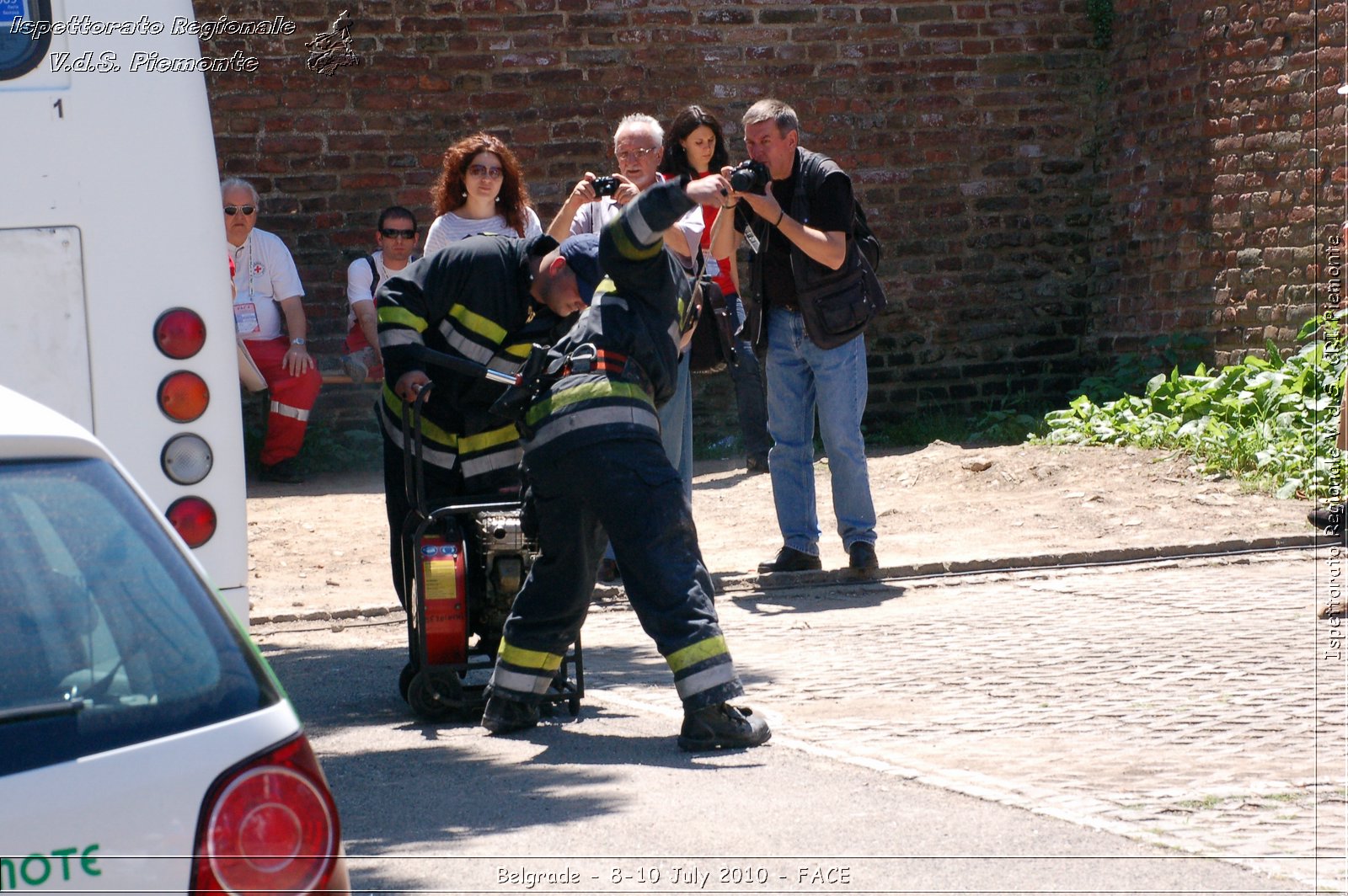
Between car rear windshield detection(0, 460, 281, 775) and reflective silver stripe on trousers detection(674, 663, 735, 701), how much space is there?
2.66 metres

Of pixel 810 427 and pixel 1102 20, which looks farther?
pixel 1102 20

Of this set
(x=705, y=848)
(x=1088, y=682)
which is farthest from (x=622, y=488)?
(x=1088, y=682)

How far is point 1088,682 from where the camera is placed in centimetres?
562

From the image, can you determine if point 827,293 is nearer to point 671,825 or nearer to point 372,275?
point 671,825

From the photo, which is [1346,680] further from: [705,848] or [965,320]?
[965,320]

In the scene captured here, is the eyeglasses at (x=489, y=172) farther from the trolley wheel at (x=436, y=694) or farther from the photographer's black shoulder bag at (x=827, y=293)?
the trolley wheel at (x=436, y=694)

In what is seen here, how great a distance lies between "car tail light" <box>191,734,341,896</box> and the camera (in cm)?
222

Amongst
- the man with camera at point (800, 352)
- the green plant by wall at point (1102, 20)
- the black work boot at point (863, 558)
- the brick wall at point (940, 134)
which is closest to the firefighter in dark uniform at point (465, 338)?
the man with camera at point (800, 352)

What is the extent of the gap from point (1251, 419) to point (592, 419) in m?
6.35

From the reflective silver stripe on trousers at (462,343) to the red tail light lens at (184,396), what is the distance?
3.25 feet

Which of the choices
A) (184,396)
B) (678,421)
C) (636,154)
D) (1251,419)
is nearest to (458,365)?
(184,396)

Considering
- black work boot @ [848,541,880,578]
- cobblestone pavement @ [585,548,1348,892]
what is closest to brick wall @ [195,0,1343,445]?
cobblestone pavement @ [585,548,1348,892]

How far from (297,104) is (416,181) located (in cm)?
99

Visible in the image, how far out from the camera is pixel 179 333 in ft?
16.3
